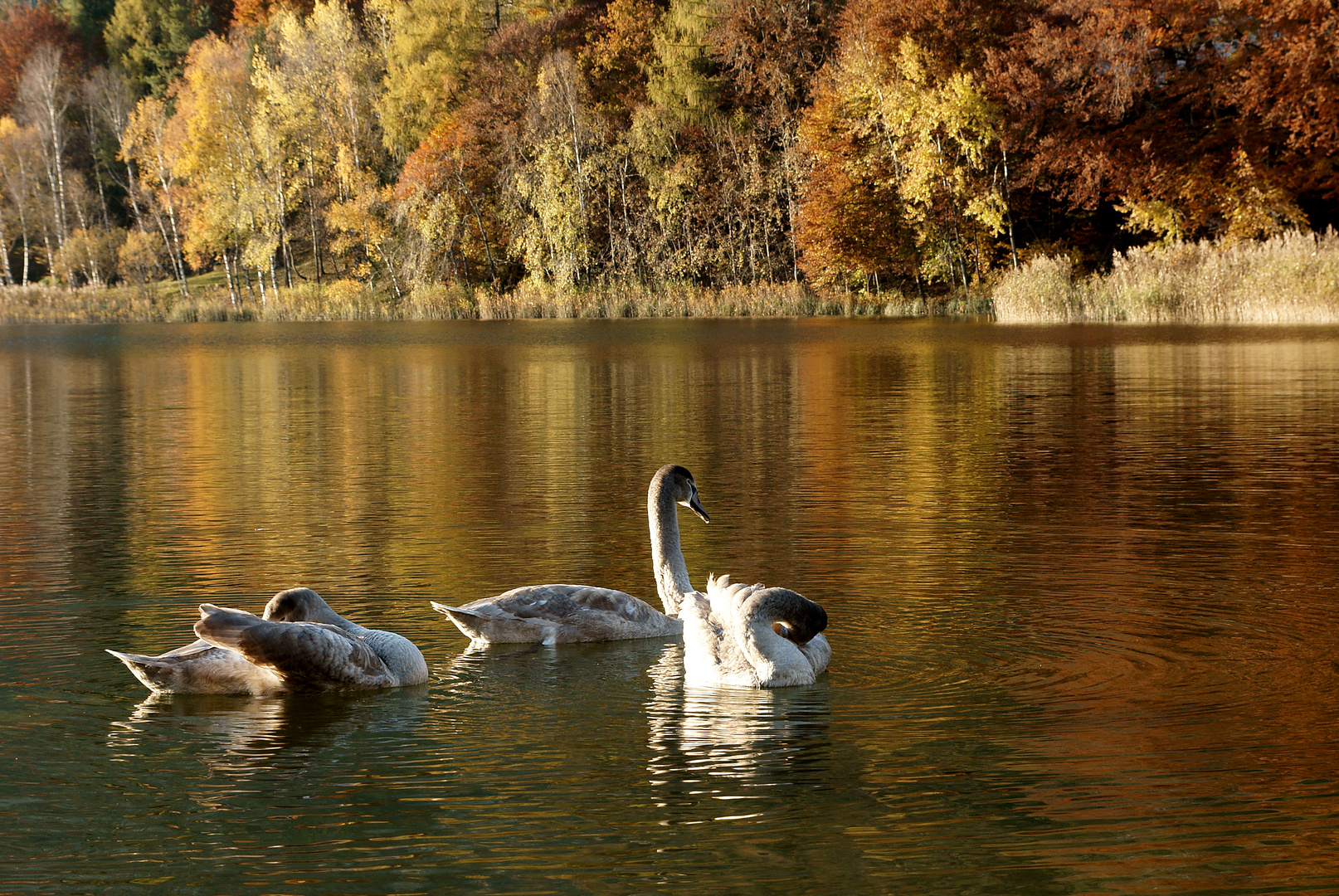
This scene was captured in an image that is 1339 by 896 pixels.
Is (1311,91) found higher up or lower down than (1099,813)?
higher up

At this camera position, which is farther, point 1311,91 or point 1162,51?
point 1162,51

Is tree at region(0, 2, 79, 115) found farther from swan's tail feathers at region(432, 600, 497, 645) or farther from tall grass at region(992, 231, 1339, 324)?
swan's tail feathers at region(432, 600, 497, 645)

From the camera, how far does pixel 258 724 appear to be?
6.08 metres

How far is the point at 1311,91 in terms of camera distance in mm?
45406

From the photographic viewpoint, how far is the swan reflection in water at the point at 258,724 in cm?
557

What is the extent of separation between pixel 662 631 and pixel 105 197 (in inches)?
3998

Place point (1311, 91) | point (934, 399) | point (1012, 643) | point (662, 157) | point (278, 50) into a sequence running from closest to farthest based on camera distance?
point (1012, 643)
point (934, 399)
point (1311, 91)
point (662, 157)
point (278, 50)

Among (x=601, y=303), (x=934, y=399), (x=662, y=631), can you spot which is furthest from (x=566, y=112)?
(x=662, y=631)

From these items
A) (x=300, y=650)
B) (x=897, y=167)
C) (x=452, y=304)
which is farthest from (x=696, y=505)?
(x=452, y=304)

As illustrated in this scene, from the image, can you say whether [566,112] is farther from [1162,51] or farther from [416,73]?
[1162,51]

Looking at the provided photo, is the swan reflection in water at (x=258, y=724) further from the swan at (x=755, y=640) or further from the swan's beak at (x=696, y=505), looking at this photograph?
the swan's beak at (x=696, y=505)

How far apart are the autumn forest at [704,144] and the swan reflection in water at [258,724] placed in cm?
4238

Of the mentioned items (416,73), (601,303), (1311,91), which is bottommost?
(601,303)

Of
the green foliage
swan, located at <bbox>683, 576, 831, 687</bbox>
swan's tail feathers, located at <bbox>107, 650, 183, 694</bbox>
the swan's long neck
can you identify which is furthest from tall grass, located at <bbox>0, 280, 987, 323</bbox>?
swan's tail feathers, located at <bbox>107, 650, 183, 694</bbox>
